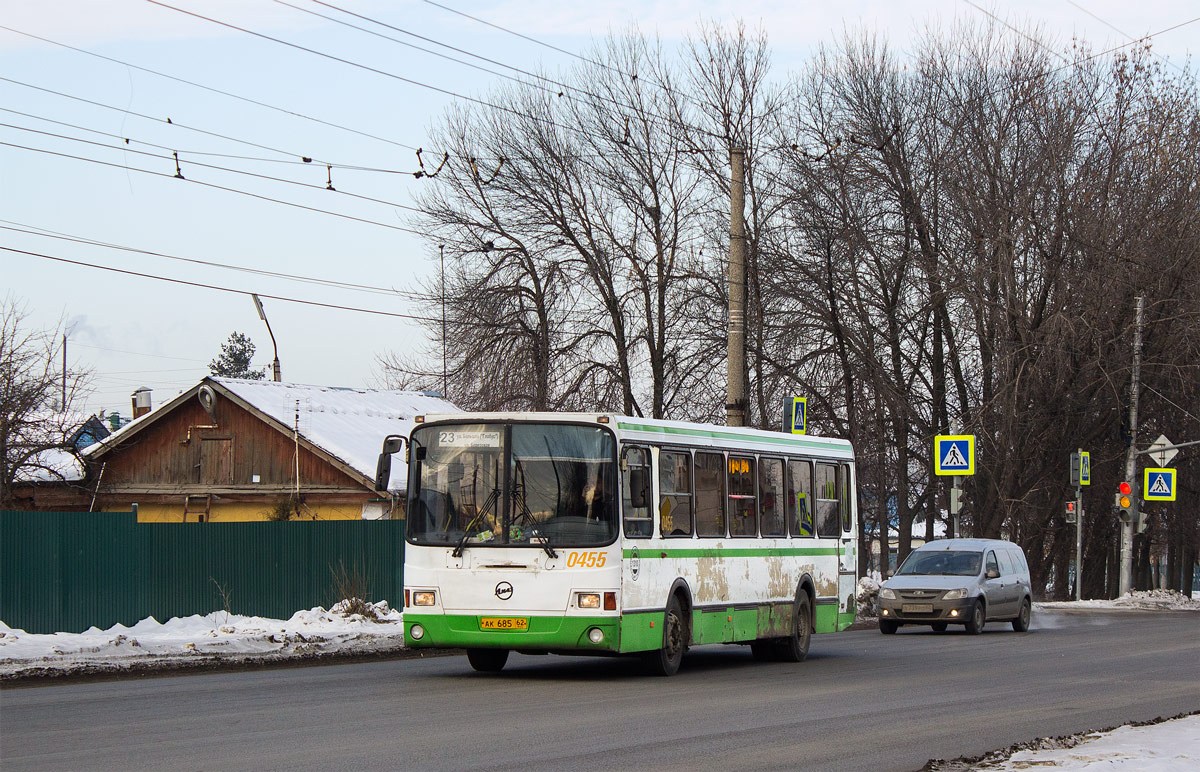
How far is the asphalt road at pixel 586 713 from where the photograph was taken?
9.88 meters

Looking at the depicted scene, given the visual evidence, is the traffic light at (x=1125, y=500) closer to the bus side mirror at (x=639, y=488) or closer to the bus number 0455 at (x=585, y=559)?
the bus side mirror at (x=639, y=488)

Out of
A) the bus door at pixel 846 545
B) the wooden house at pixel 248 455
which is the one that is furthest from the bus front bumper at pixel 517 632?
the wooden house at pixel 248 455

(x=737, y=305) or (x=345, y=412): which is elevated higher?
(x=737, y=305)

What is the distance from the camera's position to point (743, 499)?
1802 cm

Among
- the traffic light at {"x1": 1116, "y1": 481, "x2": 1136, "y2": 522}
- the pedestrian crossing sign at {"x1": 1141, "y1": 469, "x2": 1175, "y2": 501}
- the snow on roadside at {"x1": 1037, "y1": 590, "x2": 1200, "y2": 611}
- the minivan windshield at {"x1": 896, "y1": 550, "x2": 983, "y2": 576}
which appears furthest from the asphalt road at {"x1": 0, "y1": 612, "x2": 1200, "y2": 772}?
the traffic light at {"x1": 1116, "y1": 481, "x2": 1136, "y2": 522}

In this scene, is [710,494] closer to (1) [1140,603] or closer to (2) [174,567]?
(2) [174,567]

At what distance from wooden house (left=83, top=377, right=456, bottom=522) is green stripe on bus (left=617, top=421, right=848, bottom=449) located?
16688mm

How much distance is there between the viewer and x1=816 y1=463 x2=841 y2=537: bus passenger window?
20.1 meters

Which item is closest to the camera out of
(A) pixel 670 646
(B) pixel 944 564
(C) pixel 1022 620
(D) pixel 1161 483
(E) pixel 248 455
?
(A) pixel 670 646

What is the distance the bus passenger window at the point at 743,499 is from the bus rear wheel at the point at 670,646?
157 centimetres

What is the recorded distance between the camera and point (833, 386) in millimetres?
41000

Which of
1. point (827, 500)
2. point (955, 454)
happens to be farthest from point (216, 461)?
point (827, 500)

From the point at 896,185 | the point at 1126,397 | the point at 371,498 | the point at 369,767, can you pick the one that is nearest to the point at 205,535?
the point at 371,498

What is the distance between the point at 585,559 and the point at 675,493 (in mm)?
1757
